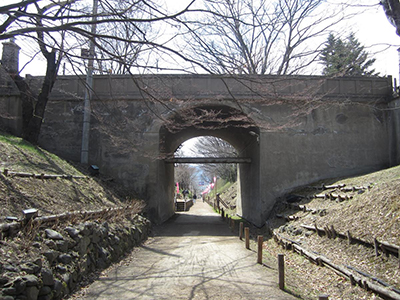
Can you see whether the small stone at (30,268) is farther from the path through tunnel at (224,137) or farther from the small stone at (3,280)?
the path through tunnel at (224,137)

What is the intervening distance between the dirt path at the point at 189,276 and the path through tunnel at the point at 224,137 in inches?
225

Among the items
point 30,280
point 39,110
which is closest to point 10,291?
point 30,280

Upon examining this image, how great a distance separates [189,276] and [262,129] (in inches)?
401

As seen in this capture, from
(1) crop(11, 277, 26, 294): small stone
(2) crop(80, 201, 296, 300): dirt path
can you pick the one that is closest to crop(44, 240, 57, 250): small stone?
(2) crop(80, 201, 296, 300): dirt path

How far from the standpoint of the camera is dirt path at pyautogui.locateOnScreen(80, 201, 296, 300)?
6.11 m

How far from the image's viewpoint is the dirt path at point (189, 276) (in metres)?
6.11

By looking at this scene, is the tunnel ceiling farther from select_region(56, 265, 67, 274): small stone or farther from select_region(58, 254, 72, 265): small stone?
select_region(56, 265, 67, 274): small stone

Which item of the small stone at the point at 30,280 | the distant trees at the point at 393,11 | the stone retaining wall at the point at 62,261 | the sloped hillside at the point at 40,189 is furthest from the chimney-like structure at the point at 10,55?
the distant trees at the point at 393,11

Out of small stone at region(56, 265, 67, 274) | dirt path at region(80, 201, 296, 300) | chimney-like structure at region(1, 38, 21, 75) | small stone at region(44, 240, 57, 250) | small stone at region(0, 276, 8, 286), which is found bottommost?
dirt path at region(80, 201, 296, 300)

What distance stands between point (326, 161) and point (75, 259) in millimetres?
13081

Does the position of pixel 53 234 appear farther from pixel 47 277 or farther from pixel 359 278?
pixel 359 278

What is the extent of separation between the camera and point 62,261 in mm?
5836

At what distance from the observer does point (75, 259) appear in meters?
6.32

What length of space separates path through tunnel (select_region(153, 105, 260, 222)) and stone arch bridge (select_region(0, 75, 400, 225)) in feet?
1.30
